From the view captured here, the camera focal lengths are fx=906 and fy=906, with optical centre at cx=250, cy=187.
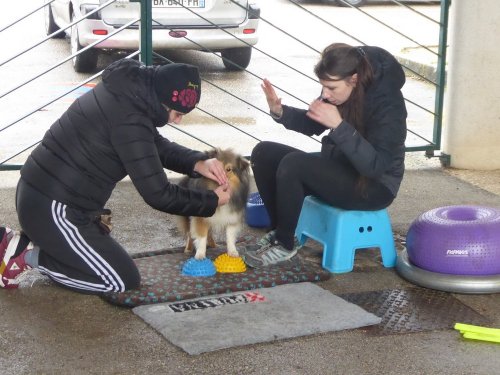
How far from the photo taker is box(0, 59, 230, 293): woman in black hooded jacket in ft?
14.1

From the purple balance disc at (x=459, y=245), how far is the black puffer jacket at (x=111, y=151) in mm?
1121

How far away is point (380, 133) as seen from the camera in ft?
15.4

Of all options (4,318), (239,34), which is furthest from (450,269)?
(239,34)

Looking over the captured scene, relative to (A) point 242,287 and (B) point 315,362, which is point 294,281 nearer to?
(A) point 242,287

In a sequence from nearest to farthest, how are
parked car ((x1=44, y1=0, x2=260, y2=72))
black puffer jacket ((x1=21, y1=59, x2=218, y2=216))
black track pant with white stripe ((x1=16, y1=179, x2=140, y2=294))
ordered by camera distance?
1. black puffer jacket ((x1=21, y1=59, x2=218, y2=216))
2. black track pant with white stripe ((x1=16, y1=179, x2=140, y2=294))
3. parked car ((x1=44, y1=0, x2=260, y2=72))

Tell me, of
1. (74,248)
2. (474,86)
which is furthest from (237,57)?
(74,248)

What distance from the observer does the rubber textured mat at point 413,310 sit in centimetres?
421

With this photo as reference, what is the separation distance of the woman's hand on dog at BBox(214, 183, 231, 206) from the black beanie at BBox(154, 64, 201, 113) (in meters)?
0.49

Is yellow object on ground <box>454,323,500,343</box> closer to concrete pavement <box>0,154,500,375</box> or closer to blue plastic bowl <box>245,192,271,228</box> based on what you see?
concrete pavement <box>0,154,500,375</box>

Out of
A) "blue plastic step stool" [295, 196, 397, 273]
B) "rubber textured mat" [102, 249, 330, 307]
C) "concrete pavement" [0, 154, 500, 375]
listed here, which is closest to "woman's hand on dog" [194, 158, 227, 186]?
"rubber textured mat" [102, 249, 330, 307]

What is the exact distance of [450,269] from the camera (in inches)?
182

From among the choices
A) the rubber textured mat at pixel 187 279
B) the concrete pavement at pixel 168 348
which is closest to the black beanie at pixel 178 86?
the rubber textured mat at pixel 187 279

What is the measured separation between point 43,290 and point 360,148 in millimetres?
1745

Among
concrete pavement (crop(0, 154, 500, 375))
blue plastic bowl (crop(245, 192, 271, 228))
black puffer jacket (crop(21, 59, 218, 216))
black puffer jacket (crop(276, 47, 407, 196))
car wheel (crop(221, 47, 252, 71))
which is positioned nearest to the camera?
concrete pavement (crop(0, 154, 500, 375))
